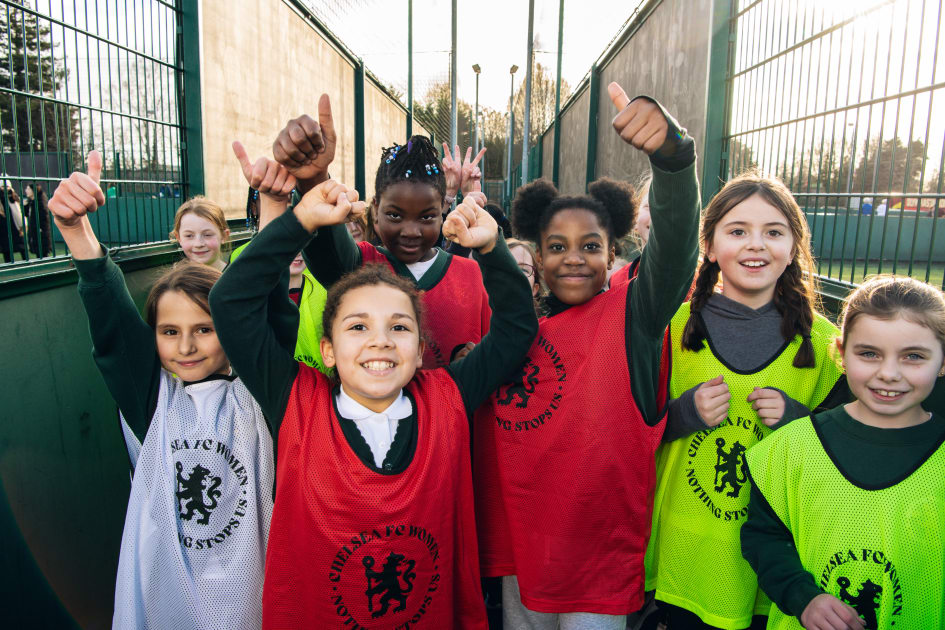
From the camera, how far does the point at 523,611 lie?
1.73 metres

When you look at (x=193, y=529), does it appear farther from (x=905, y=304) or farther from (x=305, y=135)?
(x=905, y=304)

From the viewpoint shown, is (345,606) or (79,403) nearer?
(345,606)

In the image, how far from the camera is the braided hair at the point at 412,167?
2.11 meters

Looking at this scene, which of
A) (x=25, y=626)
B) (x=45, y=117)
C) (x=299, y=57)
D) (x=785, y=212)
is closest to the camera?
(x=785, y=212)

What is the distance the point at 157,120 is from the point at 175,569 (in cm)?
284

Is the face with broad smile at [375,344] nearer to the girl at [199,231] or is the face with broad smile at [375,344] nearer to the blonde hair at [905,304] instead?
the blonde hair at [905,304]

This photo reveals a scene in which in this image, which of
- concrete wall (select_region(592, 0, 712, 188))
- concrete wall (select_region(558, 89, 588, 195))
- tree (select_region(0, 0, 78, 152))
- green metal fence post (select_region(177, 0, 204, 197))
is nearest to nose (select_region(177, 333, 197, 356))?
tree (select_region(0, 0, 78, 152))

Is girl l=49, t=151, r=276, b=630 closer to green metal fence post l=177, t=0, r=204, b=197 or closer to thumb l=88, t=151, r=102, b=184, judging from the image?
thumb l=88, t=151, r=102, b=184

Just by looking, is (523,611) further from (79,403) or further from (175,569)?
(79,403)

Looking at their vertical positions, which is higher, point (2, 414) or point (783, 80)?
point (783, 80)

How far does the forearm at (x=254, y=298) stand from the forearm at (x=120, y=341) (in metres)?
0.35

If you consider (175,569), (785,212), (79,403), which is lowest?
(175,569)

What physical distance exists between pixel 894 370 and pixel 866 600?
502 millimetres

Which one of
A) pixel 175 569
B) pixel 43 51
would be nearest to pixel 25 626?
pixel 175 569
